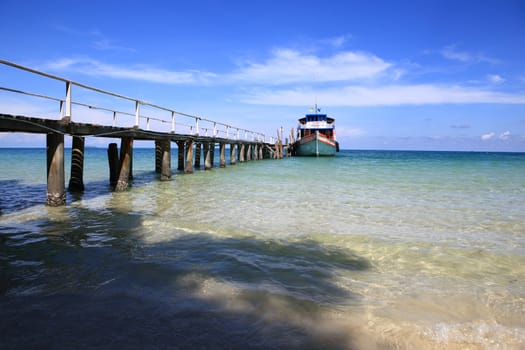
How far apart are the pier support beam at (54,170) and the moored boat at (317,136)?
122ft

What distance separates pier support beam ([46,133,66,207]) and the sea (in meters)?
0.45

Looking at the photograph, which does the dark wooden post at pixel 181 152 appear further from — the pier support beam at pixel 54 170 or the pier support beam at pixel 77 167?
the pier support beam at pixel 54 170

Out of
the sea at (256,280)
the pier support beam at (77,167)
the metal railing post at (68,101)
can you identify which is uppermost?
the metal railing post at (68,101)

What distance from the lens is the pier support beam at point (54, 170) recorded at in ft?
27.5

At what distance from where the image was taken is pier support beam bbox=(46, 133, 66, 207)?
27.5ft

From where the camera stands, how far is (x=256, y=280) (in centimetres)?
399

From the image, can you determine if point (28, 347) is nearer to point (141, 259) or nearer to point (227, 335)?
point (227, 335)

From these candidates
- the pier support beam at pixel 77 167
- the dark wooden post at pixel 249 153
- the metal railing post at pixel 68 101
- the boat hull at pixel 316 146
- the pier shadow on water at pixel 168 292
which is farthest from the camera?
the boat hull at pixel 316 146

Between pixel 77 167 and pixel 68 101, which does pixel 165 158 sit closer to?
pixel 77 167

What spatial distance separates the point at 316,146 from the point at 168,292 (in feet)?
138

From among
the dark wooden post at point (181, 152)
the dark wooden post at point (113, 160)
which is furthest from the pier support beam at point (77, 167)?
the dark wooden post at point (181, 152)

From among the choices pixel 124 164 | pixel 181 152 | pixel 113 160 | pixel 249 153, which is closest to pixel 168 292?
pixel 124 164

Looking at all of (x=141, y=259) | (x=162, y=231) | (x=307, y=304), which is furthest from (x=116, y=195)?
(x=307, y=304)

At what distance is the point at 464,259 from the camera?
5145 millimetres
